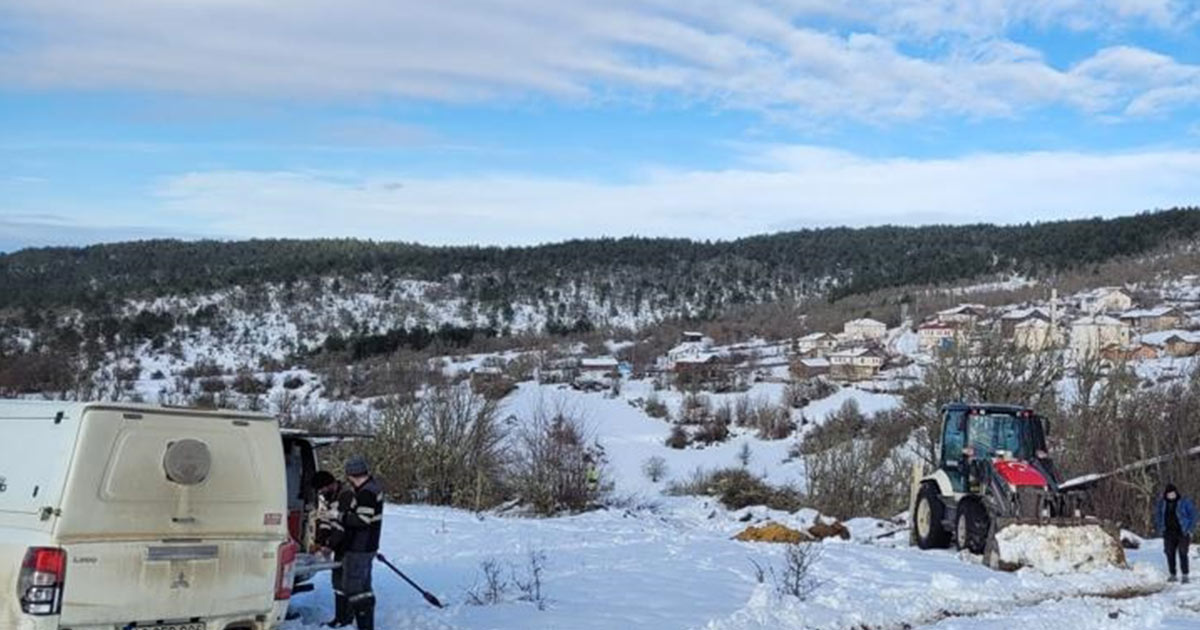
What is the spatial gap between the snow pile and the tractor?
3 cm

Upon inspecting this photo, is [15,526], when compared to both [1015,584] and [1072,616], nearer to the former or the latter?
[1072,616]

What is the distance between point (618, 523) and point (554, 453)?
6686mm

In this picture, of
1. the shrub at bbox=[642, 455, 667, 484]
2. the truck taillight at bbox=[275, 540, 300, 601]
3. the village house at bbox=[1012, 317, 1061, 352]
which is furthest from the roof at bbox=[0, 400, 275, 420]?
the shrub at bbox=[642, 455, 667, 484]

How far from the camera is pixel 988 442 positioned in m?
21.5

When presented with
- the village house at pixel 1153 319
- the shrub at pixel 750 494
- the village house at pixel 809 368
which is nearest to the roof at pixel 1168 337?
the village house at pixel 1153 319

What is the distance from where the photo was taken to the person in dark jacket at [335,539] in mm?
11469

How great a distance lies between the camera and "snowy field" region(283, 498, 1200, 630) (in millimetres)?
12781

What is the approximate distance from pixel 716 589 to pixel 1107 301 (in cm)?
10909

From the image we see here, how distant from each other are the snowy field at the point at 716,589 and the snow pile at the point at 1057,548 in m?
0.34

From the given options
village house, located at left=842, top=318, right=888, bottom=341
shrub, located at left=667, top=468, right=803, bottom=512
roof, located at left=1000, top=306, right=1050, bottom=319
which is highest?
roof, located at left=1000, top=306, right=1050, bottom=319

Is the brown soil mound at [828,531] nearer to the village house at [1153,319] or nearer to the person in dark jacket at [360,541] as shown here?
the person in dark jacket at [360,541]

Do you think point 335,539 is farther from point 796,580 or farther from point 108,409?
point 796,580

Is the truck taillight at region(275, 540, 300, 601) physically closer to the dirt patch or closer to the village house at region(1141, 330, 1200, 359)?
the dirt patch

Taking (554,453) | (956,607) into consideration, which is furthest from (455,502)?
(956,607)
